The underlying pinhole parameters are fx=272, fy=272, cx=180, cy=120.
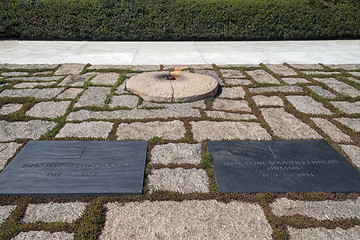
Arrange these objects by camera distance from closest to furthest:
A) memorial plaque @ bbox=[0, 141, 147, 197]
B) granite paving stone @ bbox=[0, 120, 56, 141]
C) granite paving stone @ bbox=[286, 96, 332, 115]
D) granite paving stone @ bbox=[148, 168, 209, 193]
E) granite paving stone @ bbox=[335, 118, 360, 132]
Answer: memorial plaque @ bbox=[0, 141, 147, 197] → granite paving stone @ bbox=[148, 168, 209, 193] → granite paving stone @ bbox=[0, 120, 56, 141] → granite paving stone @ bbox=[335, 118, 360, 132] → granite paving stone @ bbox=[286, 96, 332, 115]

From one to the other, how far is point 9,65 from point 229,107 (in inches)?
192

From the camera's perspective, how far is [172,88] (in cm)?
421

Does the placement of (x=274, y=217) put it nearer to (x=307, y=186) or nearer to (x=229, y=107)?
(x=307, y=186)

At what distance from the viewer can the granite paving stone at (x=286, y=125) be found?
329 centimetres

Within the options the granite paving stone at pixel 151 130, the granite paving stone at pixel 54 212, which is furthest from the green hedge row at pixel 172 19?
the granite paving stone at pixel 54 212

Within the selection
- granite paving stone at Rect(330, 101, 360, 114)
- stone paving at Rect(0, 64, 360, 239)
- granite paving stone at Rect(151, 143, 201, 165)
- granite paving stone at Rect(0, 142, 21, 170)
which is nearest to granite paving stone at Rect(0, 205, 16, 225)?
stone paving at Rect(0, 64, 360, 239)

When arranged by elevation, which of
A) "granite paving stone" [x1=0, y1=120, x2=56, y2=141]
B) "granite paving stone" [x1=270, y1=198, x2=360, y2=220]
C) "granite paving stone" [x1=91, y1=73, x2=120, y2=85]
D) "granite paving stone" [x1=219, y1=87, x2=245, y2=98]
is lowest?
"granite paving stone" [x1=270, y1=198, x2=360, y2=220]

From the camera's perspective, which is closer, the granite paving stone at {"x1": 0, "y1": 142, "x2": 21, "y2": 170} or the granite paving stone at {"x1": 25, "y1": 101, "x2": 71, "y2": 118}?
the granite paving stone at {"x1": 0, "y1": 142, "x2": 21, "y2": 170}

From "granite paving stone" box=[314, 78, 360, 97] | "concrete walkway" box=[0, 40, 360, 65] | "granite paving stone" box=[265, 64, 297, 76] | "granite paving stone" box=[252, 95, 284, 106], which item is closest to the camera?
"granite paving stone" box=[252, 95, 284, 106]

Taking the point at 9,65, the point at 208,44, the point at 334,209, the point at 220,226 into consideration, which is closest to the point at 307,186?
the point at 334,209

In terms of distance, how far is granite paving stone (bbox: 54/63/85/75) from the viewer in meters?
5.40

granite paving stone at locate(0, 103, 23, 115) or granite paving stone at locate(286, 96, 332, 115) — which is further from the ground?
granite paving stone at locate(0, 103, 23, 115)

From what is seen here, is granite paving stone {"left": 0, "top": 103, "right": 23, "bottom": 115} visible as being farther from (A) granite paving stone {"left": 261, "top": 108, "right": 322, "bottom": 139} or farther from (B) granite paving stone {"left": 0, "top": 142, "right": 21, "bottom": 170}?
(A) granite paving stone {"left": 261, "top": 108, "right": 322, "bottom": 139}

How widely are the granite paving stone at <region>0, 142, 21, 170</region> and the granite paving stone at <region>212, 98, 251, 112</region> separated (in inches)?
101
